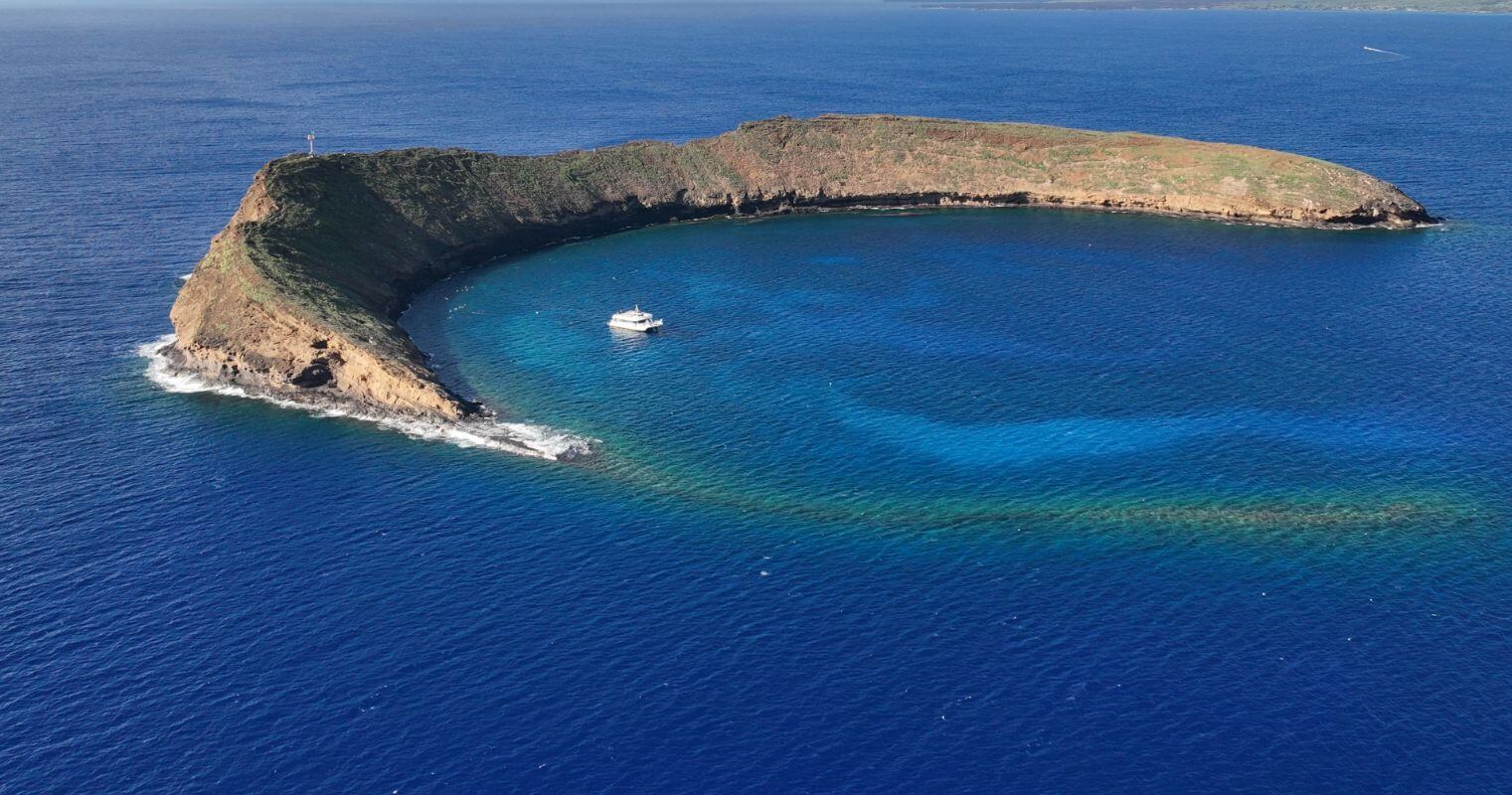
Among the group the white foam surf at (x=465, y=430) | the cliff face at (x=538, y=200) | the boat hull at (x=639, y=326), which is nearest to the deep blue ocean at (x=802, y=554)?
the white foam surf at (x=465, y=430)

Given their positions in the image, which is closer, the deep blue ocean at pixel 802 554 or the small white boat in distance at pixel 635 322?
the deep blue ocean at pixel 802 554

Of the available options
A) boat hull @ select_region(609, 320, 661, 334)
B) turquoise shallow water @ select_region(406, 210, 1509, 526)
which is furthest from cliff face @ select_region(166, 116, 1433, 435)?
boat hull @ select_region(609, 320, 661, 334)

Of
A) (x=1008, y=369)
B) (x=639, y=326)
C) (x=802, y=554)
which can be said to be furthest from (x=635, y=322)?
(x=802, y=554)

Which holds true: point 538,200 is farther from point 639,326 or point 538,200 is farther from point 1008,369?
point 1008,369

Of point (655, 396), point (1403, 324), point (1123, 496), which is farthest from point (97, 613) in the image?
point (1403, 324)

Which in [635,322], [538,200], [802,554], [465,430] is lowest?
[802,554]

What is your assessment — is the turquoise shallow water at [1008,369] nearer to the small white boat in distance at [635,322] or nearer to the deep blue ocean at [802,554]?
the deep blue ocean at [802,554]

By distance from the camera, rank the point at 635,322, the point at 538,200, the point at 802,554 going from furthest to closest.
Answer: the point at 538,200
the point at 635,322
the point at 802,554
